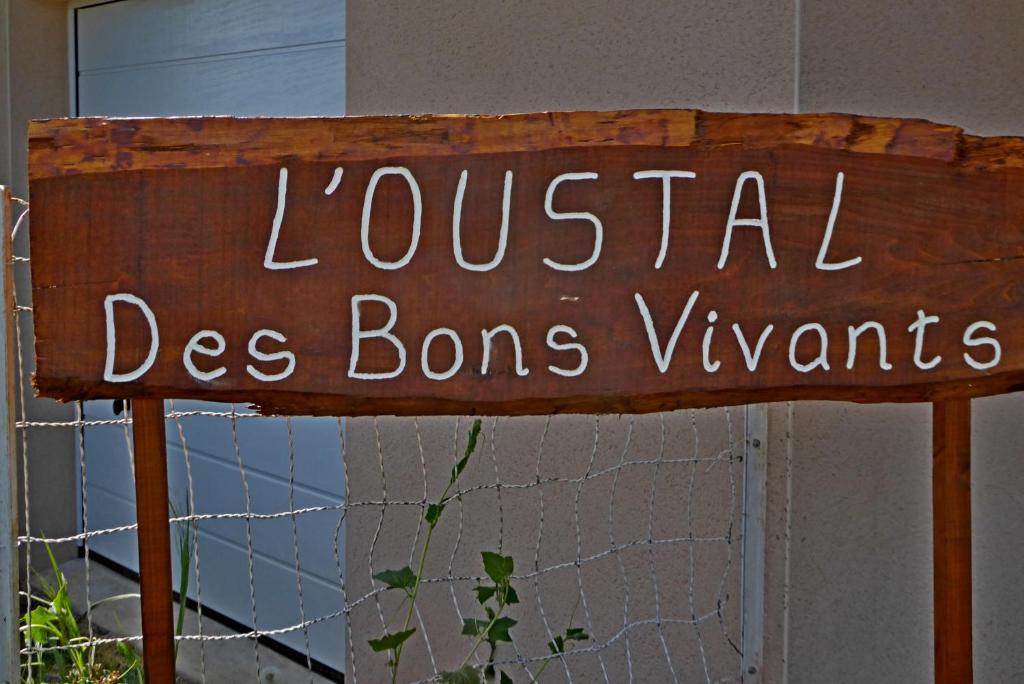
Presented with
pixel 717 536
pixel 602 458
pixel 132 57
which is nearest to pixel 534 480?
pixel 602 458

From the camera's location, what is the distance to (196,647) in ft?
12.1

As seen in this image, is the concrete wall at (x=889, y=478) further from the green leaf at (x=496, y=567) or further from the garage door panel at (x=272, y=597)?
the garage door panel at (x=272, y=597)

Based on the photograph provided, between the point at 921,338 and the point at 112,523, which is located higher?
the point at 921,338

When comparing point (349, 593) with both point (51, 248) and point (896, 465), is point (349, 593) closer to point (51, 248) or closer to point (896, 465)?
point (896, 465)

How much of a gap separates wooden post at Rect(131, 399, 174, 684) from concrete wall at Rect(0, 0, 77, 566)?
2820 millimetres

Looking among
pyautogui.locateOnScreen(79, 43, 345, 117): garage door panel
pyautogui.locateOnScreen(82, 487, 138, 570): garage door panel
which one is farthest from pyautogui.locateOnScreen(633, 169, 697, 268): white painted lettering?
pyautogui.locateOnScreen(82, 487, 138, 570): garage door panel

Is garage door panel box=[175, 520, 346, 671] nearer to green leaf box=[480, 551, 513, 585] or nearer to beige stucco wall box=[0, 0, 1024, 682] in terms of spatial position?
beige stucco wall box=[0, 0, 1024, 682]

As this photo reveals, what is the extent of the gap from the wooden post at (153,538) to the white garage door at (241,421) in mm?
1601

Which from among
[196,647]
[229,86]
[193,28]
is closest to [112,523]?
[196,647]

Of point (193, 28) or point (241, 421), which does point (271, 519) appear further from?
point (193, 28)

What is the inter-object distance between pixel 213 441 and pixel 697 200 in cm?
281

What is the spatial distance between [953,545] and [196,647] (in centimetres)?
287

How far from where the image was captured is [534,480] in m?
2.71

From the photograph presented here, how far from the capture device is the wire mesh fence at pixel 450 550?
7.95ft
